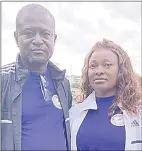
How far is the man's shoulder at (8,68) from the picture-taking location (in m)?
1.22

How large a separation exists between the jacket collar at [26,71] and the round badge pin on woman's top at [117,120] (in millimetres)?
310

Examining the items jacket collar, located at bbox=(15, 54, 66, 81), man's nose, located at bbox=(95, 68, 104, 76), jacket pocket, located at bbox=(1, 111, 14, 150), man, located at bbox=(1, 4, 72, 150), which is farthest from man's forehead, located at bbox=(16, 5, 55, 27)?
jacket pocket, located at bbox=(1, 111, 14, 150)

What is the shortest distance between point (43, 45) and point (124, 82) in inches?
16.6

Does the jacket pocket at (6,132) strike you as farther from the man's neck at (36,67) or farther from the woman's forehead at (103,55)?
the woman's forehead at (103,55)

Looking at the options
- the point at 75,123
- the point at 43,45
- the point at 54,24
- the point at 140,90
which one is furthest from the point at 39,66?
the point at 140,90

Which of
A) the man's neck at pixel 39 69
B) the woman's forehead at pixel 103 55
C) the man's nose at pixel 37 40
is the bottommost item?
the man's neck at pixel 39 69

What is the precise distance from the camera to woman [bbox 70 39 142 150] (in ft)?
3.87

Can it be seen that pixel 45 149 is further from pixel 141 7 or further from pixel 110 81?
pixel 141 7

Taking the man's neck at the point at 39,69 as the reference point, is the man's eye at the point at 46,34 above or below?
above

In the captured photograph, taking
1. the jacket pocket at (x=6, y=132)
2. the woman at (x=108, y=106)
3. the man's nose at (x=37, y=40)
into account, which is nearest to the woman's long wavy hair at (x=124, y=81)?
the woman at (x=108, y=106)

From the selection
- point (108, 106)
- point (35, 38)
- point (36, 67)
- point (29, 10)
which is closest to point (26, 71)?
point (36, 67)

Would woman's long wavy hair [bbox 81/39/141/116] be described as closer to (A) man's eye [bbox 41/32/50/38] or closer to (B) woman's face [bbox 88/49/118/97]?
(B) woman's face [bbox 88/49/118/97]

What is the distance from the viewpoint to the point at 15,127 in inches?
44.9

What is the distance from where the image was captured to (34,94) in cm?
122
